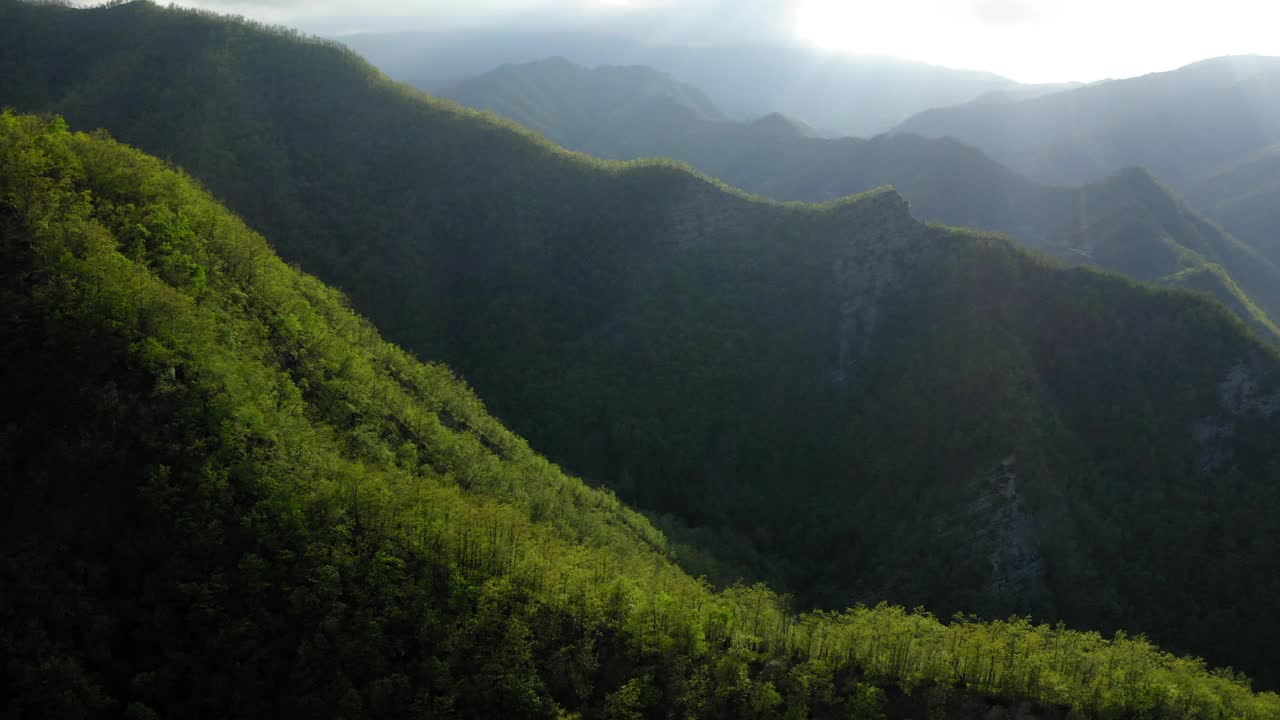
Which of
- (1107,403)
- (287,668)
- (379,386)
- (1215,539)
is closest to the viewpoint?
(287,668)

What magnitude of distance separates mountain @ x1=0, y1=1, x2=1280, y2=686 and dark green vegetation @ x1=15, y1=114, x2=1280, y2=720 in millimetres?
7008

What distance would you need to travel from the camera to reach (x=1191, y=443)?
378 feet

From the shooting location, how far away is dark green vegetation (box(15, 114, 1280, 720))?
163 feet

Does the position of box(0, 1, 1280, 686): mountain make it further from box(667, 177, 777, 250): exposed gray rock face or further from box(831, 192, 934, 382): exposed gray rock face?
box(667, 177, 777, 250): exposed gray rock face

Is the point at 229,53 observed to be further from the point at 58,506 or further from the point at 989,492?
the point at 989,492

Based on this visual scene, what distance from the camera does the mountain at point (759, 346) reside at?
347 ft

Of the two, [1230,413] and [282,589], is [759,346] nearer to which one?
[1230,413]

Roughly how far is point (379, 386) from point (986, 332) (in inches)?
4051

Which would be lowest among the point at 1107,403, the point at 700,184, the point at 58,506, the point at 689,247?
the point at 58,506

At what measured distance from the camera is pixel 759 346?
147750mm

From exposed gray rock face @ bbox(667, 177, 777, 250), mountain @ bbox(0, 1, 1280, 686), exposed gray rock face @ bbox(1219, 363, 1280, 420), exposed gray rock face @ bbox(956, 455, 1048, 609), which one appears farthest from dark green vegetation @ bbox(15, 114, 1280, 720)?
exposed gray rock face @ bbox(667, 177, 777, 250)

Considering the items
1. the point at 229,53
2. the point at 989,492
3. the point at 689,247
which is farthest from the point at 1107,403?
the point at 229,53

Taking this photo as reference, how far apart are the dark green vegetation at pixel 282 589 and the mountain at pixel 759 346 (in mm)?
7008

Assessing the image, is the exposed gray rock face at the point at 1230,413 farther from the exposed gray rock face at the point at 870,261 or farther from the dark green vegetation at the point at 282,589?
the dark green vegetation at the point at 282,589
